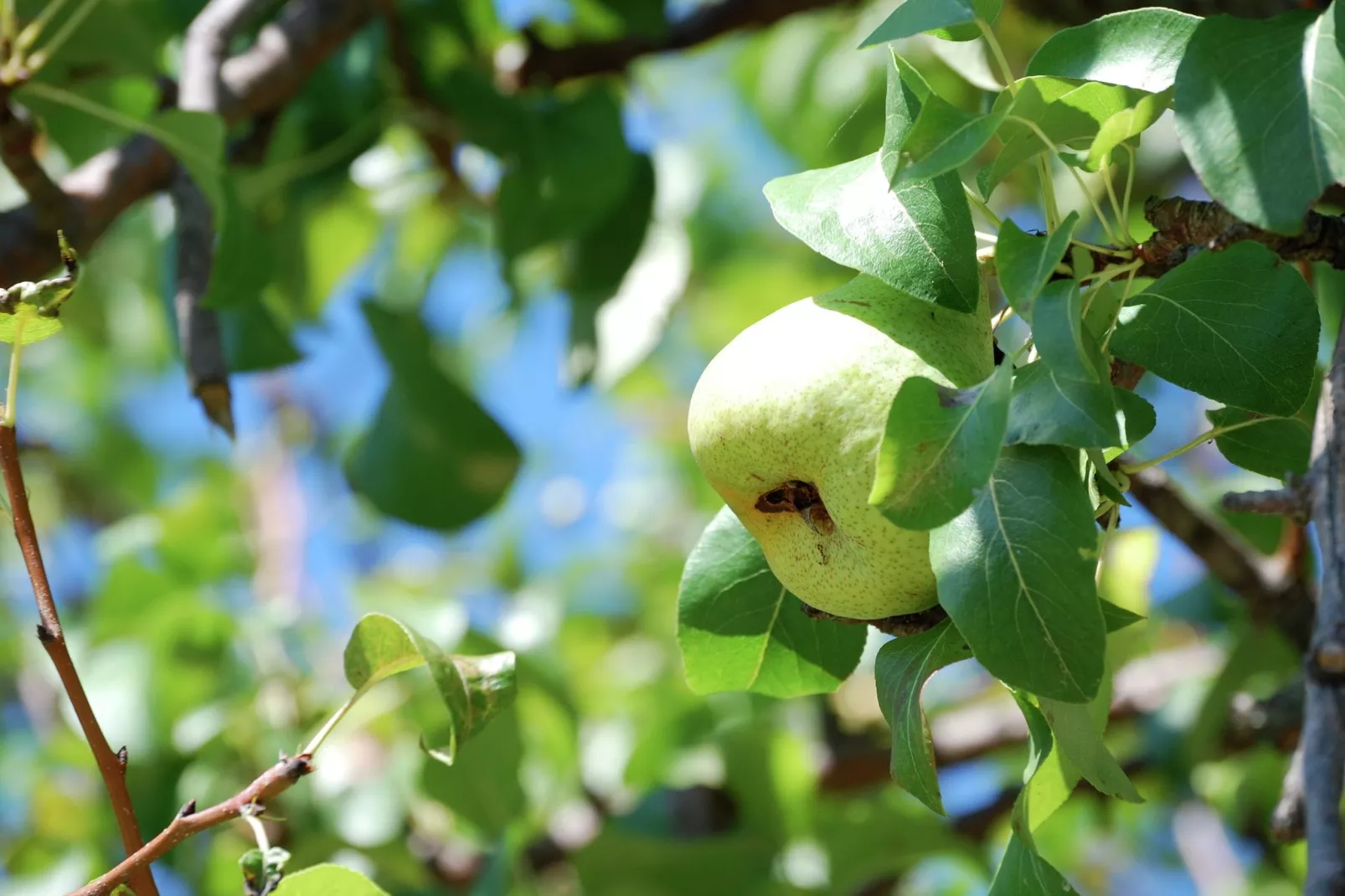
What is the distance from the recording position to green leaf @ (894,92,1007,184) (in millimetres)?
525

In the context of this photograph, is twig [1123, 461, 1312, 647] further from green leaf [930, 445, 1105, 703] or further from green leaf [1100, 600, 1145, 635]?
green leaf [930, 445, 1105, 703]

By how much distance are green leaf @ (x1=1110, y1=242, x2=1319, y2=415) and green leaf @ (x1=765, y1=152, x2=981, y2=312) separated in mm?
91

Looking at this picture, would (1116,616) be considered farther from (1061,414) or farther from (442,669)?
(442,669)

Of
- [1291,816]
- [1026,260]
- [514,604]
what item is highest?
[1026,260]

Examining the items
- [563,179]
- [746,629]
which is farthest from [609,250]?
[746,629]

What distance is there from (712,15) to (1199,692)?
942mm

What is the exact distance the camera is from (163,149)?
1.04 metres

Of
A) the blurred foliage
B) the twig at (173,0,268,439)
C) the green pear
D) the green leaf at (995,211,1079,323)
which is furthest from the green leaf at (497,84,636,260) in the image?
the green leaf at (995,211,1079,323)

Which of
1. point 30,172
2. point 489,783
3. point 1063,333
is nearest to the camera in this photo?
point 1063,333

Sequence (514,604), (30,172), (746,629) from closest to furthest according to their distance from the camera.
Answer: (746,629), (30,172), (514,604)

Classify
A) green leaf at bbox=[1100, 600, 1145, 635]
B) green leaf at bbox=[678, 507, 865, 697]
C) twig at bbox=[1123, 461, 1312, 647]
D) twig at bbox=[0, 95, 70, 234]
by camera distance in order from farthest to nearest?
twig at bbox=[1123, 461, 1312, 647] → twig at bbox=[0, 95, 70, 234] → green leaf at bbox=[678, 507, 865, 697] → green leaf at bbox=[1100, 600, 1145, 635]

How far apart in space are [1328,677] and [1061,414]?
0.21 meters

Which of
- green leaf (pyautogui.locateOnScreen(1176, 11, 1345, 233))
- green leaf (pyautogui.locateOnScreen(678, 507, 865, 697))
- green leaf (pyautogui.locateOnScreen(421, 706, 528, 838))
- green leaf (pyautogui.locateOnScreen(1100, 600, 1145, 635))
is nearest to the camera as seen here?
green leaf (pyautogui.locateOnScreen(1176, 11, 1345, 233))

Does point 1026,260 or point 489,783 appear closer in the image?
point 1026,260
